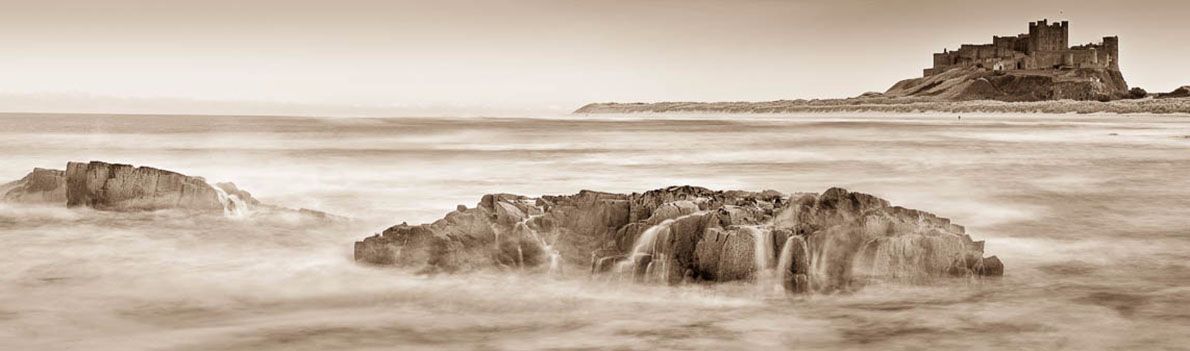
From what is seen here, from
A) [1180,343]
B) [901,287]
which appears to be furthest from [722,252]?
[1180,343]

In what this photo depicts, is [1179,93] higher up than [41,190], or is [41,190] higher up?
[41,190]

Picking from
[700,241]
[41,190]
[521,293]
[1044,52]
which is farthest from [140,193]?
[1044,52]

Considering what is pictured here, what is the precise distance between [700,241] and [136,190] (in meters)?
6.97

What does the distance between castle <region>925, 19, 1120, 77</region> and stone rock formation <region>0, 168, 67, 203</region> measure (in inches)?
4686

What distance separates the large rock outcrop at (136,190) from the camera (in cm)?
1129

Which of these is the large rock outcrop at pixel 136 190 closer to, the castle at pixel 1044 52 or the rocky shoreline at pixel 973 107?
the rocky shoreline at pixel 973 107

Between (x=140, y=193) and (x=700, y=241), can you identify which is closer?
(x=700, y=241)

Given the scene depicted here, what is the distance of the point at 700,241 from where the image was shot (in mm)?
7641

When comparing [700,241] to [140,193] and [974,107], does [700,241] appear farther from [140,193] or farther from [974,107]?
[974,107]

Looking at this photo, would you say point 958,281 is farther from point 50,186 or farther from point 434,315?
point 50,186

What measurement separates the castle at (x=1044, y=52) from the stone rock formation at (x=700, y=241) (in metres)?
119

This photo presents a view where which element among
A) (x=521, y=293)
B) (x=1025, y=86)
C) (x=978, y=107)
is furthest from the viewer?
(x=1025, y=86)

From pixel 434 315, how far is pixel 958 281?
3.79 meters

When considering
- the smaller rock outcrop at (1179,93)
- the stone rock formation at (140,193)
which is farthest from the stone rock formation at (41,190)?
the smaller rock outcrop at (1179,93)
